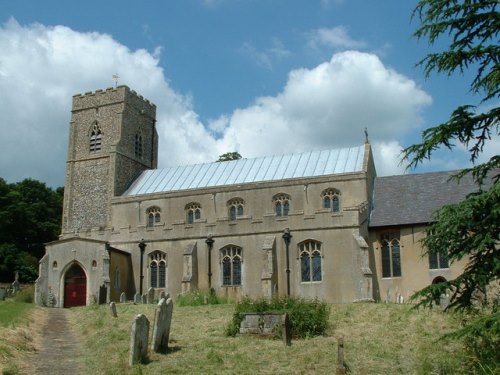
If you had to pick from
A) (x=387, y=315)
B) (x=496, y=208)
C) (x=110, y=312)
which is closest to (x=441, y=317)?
(x=387, y=315)

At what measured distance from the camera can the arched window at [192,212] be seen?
117ft

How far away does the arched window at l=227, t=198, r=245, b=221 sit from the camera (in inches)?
1367

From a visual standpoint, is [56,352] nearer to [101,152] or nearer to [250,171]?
[250,171]

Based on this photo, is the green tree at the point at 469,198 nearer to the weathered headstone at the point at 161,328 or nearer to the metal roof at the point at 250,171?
the weathered headstone at the point at 161,328

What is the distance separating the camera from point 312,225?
30641 mm

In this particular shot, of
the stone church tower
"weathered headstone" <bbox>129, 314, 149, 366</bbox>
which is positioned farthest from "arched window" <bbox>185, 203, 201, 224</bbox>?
"weathered headstone" <bbox>129, 314, 149, 366</bbox>

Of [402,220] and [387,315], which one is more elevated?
[402,220]

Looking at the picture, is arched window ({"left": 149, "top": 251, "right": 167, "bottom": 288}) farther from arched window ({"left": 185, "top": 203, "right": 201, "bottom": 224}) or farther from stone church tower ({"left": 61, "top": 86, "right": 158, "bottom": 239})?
stone church tower ({"left": 61, "top": 86, "right": 158, "bottom": 239})

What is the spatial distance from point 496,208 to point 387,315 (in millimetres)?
10450

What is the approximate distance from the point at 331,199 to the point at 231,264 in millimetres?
6543

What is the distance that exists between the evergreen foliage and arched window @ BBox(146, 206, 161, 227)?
16715mm

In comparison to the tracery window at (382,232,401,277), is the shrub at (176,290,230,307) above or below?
below

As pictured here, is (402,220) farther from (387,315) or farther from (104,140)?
(104,140)

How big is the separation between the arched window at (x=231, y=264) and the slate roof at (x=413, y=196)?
23.6 feet
